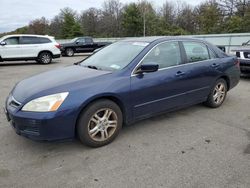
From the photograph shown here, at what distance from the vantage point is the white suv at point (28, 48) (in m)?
12.9

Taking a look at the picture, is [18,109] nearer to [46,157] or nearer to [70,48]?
[46,157]

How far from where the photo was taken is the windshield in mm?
3969

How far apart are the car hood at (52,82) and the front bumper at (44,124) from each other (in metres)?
0.26

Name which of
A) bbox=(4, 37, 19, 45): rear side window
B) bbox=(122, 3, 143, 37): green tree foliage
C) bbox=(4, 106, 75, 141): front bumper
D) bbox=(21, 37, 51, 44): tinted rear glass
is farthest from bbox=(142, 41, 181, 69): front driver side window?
bbox=(122, 3, 143, 37): green tree foliage

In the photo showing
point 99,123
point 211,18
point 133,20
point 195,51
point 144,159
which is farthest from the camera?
point 133,20

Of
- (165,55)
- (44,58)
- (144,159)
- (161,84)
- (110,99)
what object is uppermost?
(165,55)

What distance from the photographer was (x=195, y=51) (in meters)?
4.80

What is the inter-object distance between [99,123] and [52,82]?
0.89 metres

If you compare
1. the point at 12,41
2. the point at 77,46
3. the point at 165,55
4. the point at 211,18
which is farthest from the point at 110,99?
the point at 211,18

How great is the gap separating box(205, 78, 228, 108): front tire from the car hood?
8.26 ft

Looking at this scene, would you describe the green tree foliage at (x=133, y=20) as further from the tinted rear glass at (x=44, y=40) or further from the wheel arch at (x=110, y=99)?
the wheel arch at (x=110, y=99)

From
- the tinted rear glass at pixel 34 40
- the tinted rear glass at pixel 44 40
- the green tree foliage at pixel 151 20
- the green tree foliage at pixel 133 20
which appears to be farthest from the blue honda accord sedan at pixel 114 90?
the green tree foliage at pixel 133 20

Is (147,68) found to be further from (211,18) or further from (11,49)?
(211,18)

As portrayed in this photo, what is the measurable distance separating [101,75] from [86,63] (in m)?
1.01
